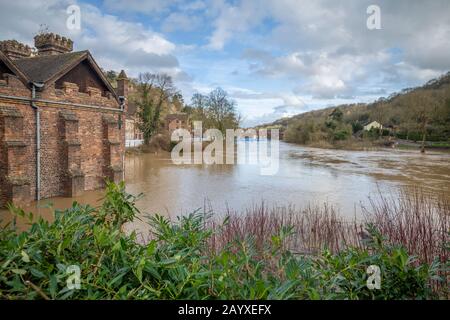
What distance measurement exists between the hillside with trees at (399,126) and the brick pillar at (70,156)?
5116cm

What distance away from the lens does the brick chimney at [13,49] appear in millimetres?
19844

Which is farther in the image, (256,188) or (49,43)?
(49,43)

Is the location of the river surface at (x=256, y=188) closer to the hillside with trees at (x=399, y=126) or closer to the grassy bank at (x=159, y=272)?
the grassy bank at (x=159, y=272)

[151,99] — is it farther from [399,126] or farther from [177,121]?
[399,126]

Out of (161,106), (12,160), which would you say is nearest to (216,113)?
(161,106)

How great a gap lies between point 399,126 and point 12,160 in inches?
2858

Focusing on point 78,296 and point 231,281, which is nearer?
point 78,296

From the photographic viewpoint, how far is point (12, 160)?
1209 cm

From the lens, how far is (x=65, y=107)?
587 inches

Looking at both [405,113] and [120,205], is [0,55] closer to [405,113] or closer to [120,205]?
[120,205]

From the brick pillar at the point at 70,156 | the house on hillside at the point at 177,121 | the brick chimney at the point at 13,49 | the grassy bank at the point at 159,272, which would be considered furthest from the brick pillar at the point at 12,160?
the house on hillside at the point at 177,121

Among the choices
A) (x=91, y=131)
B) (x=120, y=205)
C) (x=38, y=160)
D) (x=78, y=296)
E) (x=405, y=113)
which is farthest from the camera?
(x=405, y=113)
